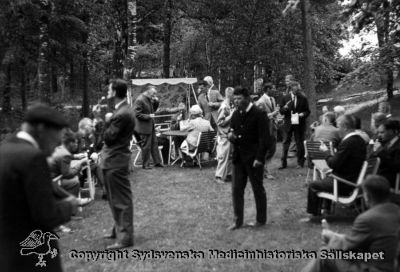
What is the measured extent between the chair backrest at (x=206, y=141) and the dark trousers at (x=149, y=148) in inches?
43.9

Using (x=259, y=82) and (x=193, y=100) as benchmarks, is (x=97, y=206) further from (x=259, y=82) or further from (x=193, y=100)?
(x=193, y=100)

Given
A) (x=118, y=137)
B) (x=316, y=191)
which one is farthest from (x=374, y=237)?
(x=118, y=137)

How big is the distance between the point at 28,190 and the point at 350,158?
441 centimetres

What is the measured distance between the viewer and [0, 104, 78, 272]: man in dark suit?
2.40 metres

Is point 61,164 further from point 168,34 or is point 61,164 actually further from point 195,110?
point 168,34

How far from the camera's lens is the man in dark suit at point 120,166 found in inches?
212

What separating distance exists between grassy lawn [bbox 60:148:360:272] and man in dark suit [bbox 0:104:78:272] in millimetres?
2533

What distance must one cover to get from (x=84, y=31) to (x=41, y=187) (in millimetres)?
15573

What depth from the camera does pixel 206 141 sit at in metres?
10.4

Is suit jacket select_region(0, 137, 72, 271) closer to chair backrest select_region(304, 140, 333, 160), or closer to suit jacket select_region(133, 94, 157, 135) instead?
chair backrest select_region(304, 140, 333, 160)

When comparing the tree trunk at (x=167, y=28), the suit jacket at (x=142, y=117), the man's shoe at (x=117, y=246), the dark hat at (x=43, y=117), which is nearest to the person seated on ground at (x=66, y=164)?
the man's shoe at (x=117, y=246)

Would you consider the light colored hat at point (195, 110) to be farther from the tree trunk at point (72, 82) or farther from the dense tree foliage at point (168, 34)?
the tree trunk at point (72, 82)

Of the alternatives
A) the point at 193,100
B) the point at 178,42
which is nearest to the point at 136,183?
the point at 193,100

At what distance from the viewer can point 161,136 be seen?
37.9 feet
